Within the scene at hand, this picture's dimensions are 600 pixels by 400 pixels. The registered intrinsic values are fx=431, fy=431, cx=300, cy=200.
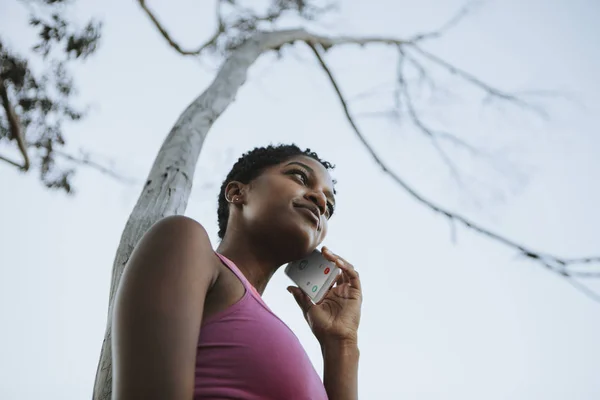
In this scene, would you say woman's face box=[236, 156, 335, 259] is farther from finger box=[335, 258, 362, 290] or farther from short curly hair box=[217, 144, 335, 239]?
finger box=[335, 258, 362, 290]

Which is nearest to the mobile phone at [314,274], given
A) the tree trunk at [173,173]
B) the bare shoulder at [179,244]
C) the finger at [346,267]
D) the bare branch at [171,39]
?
the finger at [346,267]

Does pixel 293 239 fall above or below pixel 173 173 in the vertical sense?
below

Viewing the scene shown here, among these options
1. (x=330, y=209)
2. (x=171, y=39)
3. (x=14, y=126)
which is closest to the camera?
(x=330, y=209)

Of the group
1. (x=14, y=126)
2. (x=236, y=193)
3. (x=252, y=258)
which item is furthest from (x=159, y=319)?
(x=14, y=126)

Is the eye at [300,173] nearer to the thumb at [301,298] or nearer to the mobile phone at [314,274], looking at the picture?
the mobile phone at [314,274]

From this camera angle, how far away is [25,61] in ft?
8.07

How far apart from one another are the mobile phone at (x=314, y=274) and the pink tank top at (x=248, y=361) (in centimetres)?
61

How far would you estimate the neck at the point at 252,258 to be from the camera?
1.34 meters

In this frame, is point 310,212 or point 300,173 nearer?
point 310,212

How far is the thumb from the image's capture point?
5.40 ft

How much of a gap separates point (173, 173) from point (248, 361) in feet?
3.18

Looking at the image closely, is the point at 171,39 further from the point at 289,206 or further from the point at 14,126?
the point at 289,206

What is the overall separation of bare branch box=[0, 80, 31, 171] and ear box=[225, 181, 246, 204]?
5.09 ft

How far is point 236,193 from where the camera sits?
1.56m
